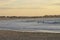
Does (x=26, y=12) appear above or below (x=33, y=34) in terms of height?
above

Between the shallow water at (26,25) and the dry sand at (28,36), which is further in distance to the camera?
the shallow water at (26,25)

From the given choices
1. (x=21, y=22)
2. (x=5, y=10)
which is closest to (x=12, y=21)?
(x=21, y=22)

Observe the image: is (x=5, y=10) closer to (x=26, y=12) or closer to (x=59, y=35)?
(x=26, y=12)

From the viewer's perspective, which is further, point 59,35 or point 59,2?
point 59,2

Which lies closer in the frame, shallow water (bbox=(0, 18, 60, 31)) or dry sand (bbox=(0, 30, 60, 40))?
dry sand (bbox=(0, 30, 60, 40))

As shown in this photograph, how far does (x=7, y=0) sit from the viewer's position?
9.67 feet

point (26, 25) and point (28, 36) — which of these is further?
point (26, 25)

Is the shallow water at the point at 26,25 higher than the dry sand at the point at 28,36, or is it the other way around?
the dry sand at the point at 28,36

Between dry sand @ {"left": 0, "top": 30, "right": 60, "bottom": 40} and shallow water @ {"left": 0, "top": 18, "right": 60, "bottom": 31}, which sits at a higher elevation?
dry sand @ {"left": 0, "top": 30, "right": 60, "bottom": 40}

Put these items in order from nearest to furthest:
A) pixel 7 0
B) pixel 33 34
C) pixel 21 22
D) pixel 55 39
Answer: pixel 55 39
pixel 33 34
pixel 7 0
pixel 21 22

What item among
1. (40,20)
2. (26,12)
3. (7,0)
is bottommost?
(40,20)

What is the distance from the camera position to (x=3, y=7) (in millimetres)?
2975

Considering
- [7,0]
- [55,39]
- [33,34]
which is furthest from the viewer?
[7,0]

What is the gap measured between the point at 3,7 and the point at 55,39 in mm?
1143
